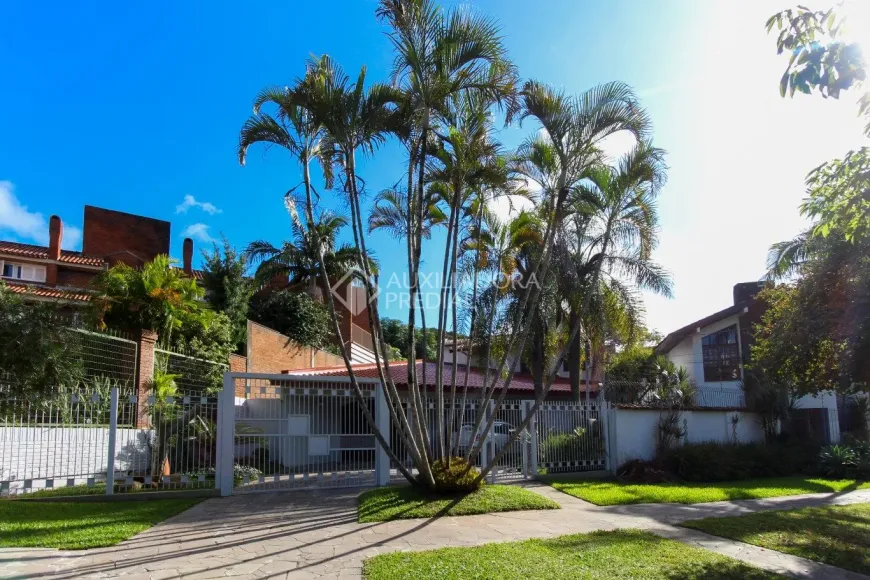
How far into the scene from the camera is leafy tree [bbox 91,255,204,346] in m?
15.3

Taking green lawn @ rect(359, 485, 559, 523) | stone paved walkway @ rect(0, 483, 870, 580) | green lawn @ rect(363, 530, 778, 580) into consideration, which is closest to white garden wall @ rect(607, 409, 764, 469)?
stone paved walkway @ rect(0, 483, 870, 580)

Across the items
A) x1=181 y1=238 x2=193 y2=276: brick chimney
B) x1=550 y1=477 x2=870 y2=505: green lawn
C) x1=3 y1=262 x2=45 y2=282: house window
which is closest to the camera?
x1=550 y1=477 x2=870 y2=505: green lawn

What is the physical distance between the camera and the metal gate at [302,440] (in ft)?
37.1

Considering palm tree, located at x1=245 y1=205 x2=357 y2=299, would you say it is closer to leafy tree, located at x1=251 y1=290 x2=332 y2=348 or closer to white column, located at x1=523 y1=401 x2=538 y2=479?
leafy tree, located at x1=251 y1=290 x2=332 y2=348

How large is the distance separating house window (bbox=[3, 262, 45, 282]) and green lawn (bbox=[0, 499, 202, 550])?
93.9 ft

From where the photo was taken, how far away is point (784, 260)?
13609mm

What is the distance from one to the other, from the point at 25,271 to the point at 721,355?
36.4 meters

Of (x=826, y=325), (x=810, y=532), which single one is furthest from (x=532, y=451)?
(x=826, y=325)

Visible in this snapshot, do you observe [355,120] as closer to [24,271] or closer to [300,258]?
[300,258]

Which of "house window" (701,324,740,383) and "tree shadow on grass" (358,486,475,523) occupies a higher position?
"house window" (701,324,740,383)

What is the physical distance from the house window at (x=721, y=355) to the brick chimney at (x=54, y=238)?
3413 centimetres

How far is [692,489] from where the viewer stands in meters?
11.9

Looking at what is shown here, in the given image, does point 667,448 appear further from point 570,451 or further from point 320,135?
point 320,135

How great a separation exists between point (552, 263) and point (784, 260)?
213 inches
